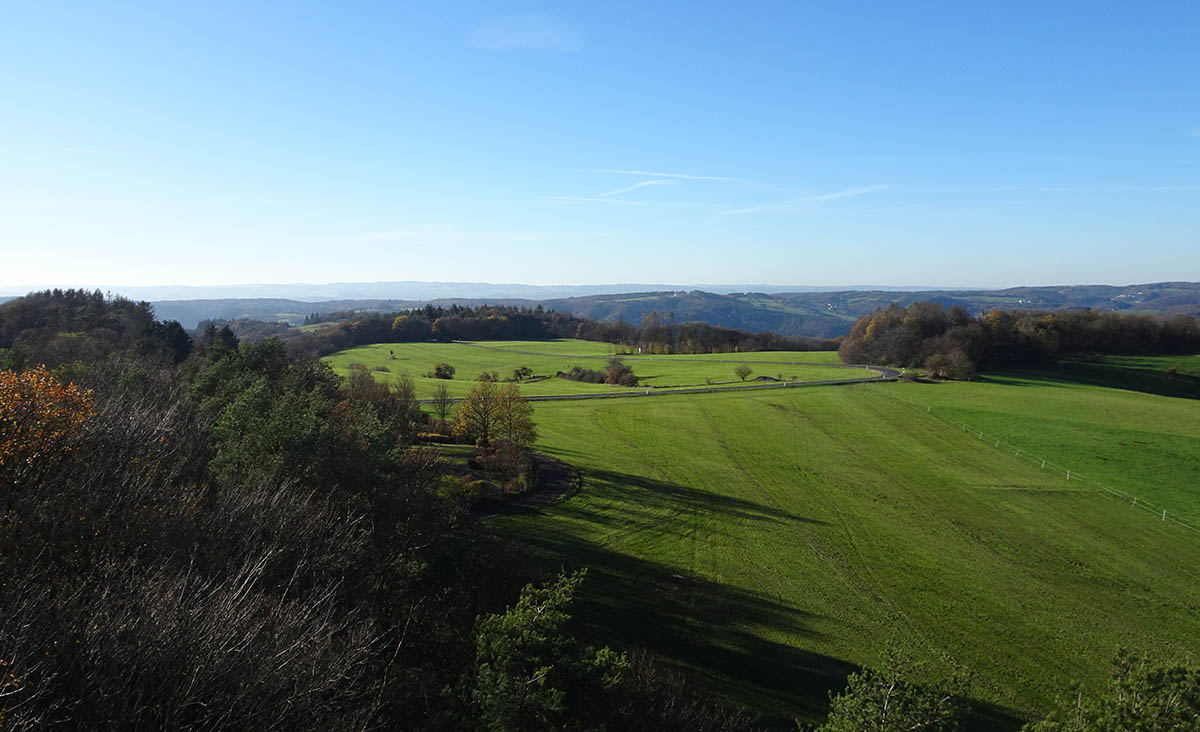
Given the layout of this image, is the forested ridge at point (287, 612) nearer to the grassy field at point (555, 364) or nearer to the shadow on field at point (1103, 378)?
the grassy field at point (555, 364)

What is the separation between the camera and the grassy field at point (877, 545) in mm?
21500

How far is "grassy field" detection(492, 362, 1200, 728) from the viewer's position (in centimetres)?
2150

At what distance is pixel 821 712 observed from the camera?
1816cm

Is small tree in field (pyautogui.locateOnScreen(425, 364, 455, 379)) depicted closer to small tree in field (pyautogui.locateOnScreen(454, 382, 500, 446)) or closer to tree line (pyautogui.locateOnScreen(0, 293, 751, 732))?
small tree in field (pyautogui.locateOnScreen(454, 382, 500, 446))

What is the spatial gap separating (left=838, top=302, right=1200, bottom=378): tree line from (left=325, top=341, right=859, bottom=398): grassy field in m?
10.2

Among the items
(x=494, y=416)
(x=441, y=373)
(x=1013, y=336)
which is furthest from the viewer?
(x=1013, y=336)

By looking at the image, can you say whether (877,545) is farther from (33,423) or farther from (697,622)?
(33,423)

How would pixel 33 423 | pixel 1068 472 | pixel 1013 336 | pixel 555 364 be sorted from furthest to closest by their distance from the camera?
pixel 555 364, pixel 1013 336, pixel 1068 472, pixel 33 423

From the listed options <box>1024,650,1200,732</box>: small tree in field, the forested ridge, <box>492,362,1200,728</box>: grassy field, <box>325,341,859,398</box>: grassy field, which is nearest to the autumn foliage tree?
<box>492,362,1200,728</box>: grassy field

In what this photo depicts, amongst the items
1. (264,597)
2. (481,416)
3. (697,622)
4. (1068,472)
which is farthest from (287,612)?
(1068,472)

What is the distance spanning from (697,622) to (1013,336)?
94.9m

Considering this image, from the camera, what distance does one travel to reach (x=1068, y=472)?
45594mm

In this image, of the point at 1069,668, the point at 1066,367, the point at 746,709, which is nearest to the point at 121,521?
the point at 746,709

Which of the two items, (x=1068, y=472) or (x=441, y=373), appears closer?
(x=1068, y=472)
